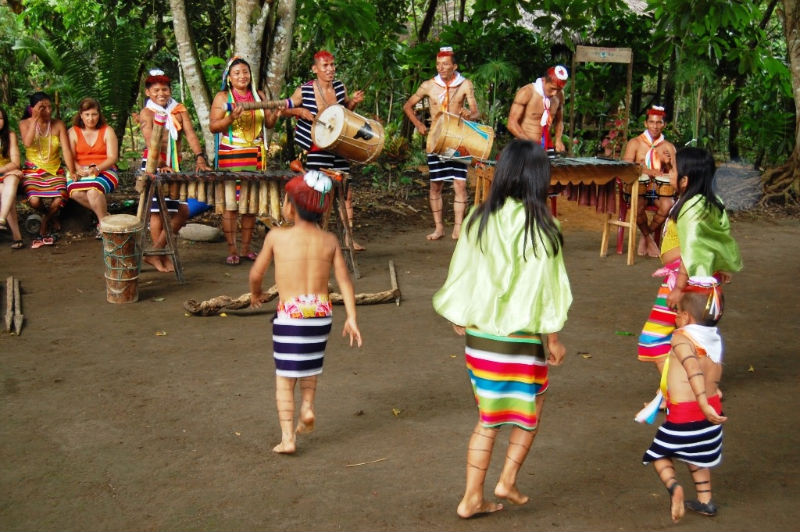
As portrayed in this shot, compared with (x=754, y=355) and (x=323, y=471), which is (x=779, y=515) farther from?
(x=754, y=355)

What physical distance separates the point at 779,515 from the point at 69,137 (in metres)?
8.06

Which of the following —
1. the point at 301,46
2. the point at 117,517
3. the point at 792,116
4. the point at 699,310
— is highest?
the point at 301,46

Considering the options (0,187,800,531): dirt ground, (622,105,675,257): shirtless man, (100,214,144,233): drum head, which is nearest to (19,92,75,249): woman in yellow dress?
(0,187,800,531): dirt ground

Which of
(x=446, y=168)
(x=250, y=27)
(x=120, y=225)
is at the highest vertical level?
(x=250, y=27)

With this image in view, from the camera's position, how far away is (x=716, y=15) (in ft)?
34.2

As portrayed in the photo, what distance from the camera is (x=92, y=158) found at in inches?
380

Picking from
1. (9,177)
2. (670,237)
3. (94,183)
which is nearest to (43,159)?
(9,177)

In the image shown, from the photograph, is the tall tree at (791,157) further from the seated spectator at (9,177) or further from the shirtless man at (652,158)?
the seated spectator at (9,177)

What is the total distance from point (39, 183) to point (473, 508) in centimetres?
751

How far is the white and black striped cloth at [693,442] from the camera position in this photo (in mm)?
3832

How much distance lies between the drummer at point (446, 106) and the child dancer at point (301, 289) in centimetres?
520

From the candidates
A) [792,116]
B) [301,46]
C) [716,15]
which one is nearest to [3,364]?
[716,15]

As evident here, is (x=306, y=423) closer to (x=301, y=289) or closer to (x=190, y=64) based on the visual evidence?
(x=301, y=289)

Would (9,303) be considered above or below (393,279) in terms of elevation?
below
